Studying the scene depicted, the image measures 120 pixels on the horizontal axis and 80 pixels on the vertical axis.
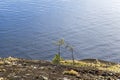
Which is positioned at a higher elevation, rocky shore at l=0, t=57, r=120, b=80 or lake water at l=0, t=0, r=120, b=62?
lake water at l=0, t=0, r=120, b=62

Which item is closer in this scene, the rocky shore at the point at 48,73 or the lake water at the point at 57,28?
the rocky shore at the point at 48,73

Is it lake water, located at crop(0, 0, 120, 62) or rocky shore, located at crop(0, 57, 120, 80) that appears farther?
lake water, located at crop(0, 0, 120, 62)

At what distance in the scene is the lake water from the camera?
4225 inches

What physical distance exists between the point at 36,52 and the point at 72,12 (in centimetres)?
3791

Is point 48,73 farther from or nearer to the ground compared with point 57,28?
nearer to the ground

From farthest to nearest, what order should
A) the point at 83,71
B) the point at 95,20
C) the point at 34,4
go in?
the point at 34,4, the point at 95,20, the point at 83,71

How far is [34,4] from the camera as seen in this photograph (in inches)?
5689

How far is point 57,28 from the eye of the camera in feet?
401

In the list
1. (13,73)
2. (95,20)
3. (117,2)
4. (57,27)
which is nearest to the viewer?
(13,73)

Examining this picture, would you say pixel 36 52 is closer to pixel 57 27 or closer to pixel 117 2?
pixel 57 27

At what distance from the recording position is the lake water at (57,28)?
107 metres

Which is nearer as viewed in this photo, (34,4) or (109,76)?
(109,76)

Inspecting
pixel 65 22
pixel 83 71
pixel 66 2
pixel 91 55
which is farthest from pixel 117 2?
pixel 83 71

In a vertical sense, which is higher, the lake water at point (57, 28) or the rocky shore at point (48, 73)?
the lake water at point (57, 28)
